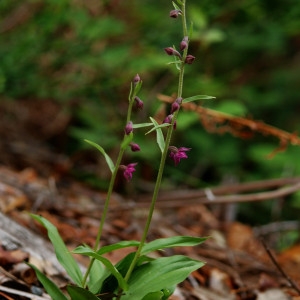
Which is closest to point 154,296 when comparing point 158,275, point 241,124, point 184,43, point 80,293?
point 158,275

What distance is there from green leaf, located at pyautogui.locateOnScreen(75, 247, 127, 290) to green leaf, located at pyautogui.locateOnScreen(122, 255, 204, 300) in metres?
0.06

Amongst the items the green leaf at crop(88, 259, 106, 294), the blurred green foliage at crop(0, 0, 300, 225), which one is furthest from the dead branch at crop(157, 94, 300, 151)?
the green leaf at crop(88, 259, 106, 294)

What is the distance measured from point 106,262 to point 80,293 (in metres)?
0.14

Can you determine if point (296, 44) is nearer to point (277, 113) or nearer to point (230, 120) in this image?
point (277, 113)

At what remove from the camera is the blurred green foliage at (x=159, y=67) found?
3438 mm

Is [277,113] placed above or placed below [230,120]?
below

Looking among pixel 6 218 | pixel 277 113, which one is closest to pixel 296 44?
pixel 277 113

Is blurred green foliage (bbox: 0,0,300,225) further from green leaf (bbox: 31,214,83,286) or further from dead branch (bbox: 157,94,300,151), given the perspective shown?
green leaf (bbox: 31,214,83,286)

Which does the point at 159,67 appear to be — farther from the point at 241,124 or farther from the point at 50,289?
the point at 50,289

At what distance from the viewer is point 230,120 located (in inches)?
114

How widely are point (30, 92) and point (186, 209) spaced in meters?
1.38

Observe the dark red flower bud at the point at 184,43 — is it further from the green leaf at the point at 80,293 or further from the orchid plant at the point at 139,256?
the green leaf at the point at 80,293

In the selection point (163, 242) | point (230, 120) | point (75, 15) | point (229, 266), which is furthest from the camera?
point (75, 15)

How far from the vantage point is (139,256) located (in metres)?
1.60
